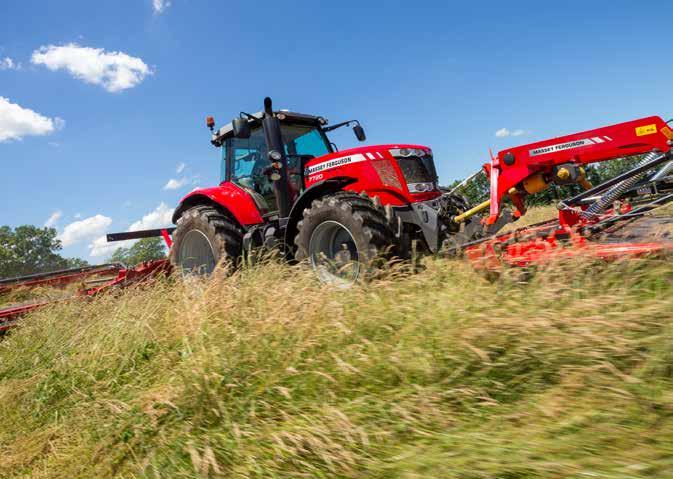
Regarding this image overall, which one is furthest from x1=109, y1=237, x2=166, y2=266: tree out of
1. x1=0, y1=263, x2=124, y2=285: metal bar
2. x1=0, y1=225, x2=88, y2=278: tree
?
x1=0, y1=263, x2=124, y2=285: metal bar

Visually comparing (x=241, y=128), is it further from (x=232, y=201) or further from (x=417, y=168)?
(x=417, y=168)

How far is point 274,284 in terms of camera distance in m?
3.38

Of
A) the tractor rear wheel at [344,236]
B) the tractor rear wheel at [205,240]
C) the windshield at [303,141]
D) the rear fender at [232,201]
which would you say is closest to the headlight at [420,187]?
the tractor rear wheel at [344,236]

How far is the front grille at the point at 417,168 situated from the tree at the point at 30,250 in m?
51.2

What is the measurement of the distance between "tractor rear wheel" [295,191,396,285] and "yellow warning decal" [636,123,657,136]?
2.20 m

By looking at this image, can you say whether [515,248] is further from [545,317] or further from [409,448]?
[409,448]

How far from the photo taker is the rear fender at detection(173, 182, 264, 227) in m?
5.95

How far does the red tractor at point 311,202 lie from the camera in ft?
13.9

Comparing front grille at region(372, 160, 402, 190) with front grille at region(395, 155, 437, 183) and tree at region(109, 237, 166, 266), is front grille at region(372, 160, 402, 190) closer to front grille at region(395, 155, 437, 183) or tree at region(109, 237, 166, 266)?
front grille at region(395, 155, 437, 183)

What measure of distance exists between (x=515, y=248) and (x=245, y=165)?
13.2 feet

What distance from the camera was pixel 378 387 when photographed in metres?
2.10

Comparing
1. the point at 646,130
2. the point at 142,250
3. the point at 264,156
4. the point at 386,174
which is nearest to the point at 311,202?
the point at 386,174

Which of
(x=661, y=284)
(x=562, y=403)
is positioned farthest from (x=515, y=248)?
(x=562, y=403)

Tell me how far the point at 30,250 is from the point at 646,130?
66.9 metres
